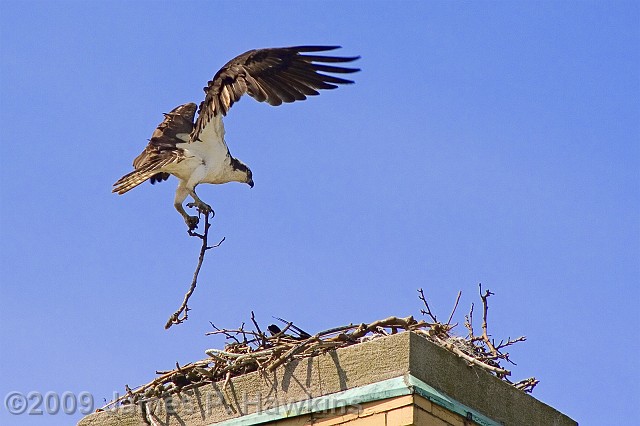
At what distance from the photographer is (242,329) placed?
6.63 meters

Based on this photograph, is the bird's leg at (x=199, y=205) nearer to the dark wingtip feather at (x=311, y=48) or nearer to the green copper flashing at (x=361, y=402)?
the dark wingtip feather at (x=311, y=48)

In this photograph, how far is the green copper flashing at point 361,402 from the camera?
5352mm

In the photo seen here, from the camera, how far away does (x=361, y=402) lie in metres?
5.49

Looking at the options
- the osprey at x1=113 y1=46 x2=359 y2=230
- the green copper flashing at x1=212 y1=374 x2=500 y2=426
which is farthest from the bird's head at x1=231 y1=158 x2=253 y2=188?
the green copper flashing at x1=212 y1=374 x2=500 y2=426

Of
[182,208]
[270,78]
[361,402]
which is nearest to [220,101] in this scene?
[270,78]

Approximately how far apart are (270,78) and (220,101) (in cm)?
41

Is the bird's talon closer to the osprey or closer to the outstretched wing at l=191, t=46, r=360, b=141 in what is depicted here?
the osprey

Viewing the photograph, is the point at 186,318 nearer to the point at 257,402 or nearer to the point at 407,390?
the point at 257,402

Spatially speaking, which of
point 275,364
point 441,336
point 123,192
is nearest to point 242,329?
point 275,364

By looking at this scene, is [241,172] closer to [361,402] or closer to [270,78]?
[270,78]

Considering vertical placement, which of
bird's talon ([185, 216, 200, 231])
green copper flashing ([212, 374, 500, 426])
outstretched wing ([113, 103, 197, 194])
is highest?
outstretched wing ([113, 103, 197, 194])

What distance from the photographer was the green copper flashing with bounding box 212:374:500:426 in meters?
5.35

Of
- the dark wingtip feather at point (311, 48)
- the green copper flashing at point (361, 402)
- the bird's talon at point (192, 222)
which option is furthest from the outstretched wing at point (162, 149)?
the green copper flashing at point (361, 402)

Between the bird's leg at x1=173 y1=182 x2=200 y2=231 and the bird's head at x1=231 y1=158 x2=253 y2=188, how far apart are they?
0.54m
